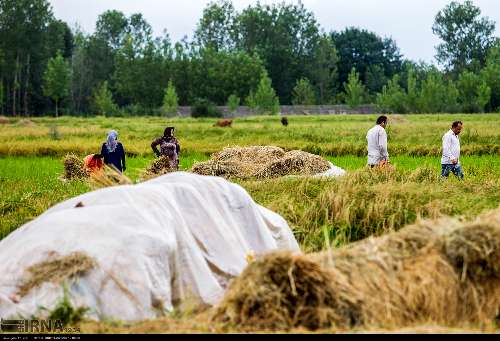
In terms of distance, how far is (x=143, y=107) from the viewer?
66812 millimetres

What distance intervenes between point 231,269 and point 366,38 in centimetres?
7877

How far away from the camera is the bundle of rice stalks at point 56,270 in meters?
5.75

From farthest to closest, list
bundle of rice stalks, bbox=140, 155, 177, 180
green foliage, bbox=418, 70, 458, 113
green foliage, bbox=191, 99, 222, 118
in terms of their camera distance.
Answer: green foliage, bbox=418, 70, 458, 113 < green foliage, bbox=191, 99, 222, 118 < bundle of rice stalks, bbox=140, 155, 177, 180

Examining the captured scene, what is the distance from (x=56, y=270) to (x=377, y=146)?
8.38m

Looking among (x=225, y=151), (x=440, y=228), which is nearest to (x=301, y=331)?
(x=440, y=228)

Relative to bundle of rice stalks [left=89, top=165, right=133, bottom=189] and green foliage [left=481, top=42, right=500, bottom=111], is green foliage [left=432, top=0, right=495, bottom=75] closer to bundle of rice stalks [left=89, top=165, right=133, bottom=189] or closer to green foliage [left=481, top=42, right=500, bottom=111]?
green foliage [left=481, top=42, right=500, bottom=111]

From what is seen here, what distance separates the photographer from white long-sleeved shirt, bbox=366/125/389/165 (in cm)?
1335

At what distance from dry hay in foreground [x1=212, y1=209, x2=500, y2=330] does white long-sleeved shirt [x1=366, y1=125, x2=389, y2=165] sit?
7.80 meters

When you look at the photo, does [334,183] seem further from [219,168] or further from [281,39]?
[281,39]

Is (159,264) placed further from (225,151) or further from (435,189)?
(225,151)

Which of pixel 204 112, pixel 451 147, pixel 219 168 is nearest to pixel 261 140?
pixel 219 168

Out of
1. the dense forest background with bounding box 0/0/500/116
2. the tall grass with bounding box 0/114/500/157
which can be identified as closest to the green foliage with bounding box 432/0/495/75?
the dense forest background with bounding box 0/0/500/116

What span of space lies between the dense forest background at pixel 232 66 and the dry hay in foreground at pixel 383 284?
178ft

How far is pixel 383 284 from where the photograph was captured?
523 cm
